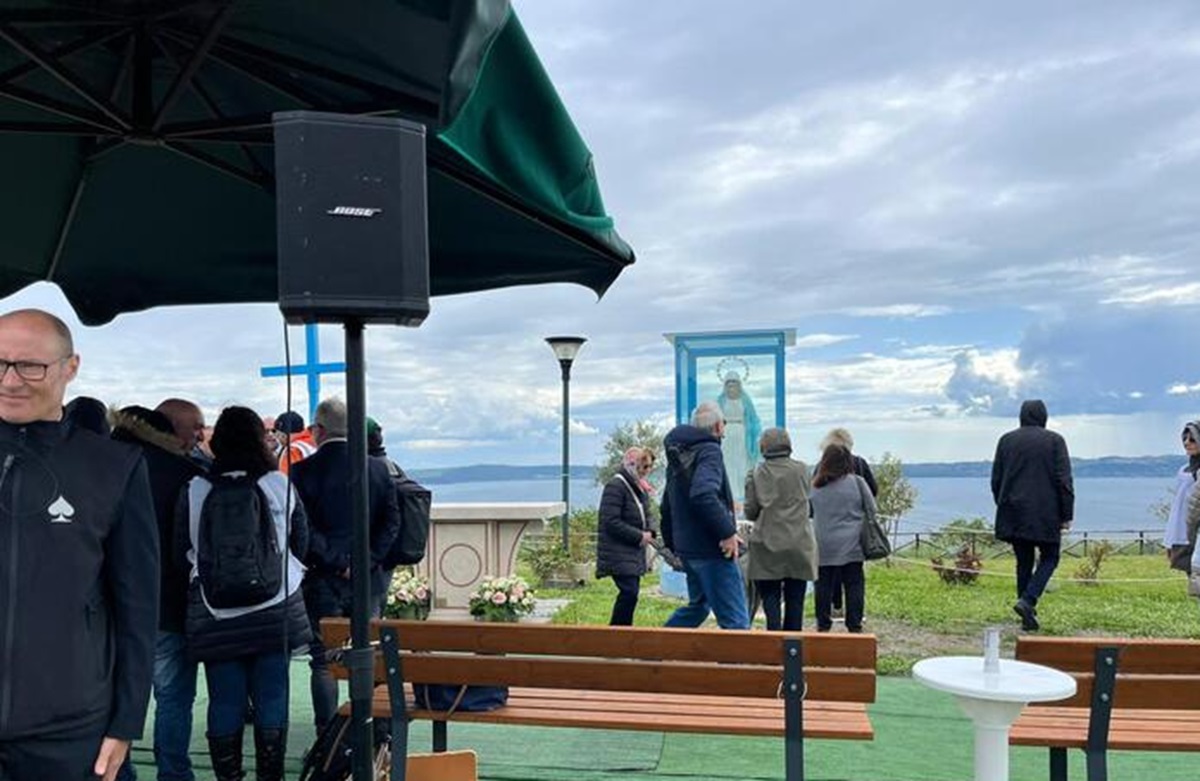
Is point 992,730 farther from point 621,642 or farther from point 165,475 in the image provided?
point 165,475

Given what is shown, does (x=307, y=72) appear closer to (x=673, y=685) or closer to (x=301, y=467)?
(x=301, y=467)

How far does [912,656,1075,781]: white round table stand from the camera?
282 centimetres

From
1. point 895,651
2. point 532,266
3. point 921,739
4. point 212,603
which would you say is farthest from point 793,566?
point 212,603

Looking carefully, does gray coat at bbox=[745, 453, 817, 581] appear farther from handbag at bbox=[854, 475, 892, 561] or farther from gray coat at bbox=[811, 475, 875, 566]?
handbag at bbox=[854, 475, 892, 561]

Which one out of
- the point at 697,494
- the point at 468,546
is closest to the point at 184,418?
the point at 697,494

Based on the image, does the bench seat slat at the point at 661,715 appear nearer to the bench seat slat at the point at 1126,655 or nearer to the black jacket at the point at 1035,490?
the bench seat slat at the point at 1126,655

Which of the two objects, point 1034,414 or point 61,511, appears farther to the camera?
point 1034,414

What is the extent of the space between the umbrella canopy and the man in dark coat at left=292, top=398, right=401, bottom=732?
2.80 ft

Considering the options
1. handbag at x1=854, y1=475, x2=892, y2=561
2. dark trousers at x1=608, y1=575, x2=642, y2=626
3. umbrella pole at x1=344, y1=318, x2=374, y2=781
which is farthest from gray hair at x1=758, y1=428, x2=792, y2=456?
umbrella pole at x1=344, y1=318, x2=374, y2=781

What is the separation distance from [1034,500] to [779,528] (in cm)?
232

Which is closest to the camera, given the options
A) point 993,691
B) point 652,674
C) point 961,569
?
point 993,691

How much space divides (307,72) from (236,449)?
1344 millimetres

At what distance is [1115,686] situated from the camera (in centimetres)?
324

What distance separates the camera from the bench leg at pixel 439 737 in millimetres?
4062
